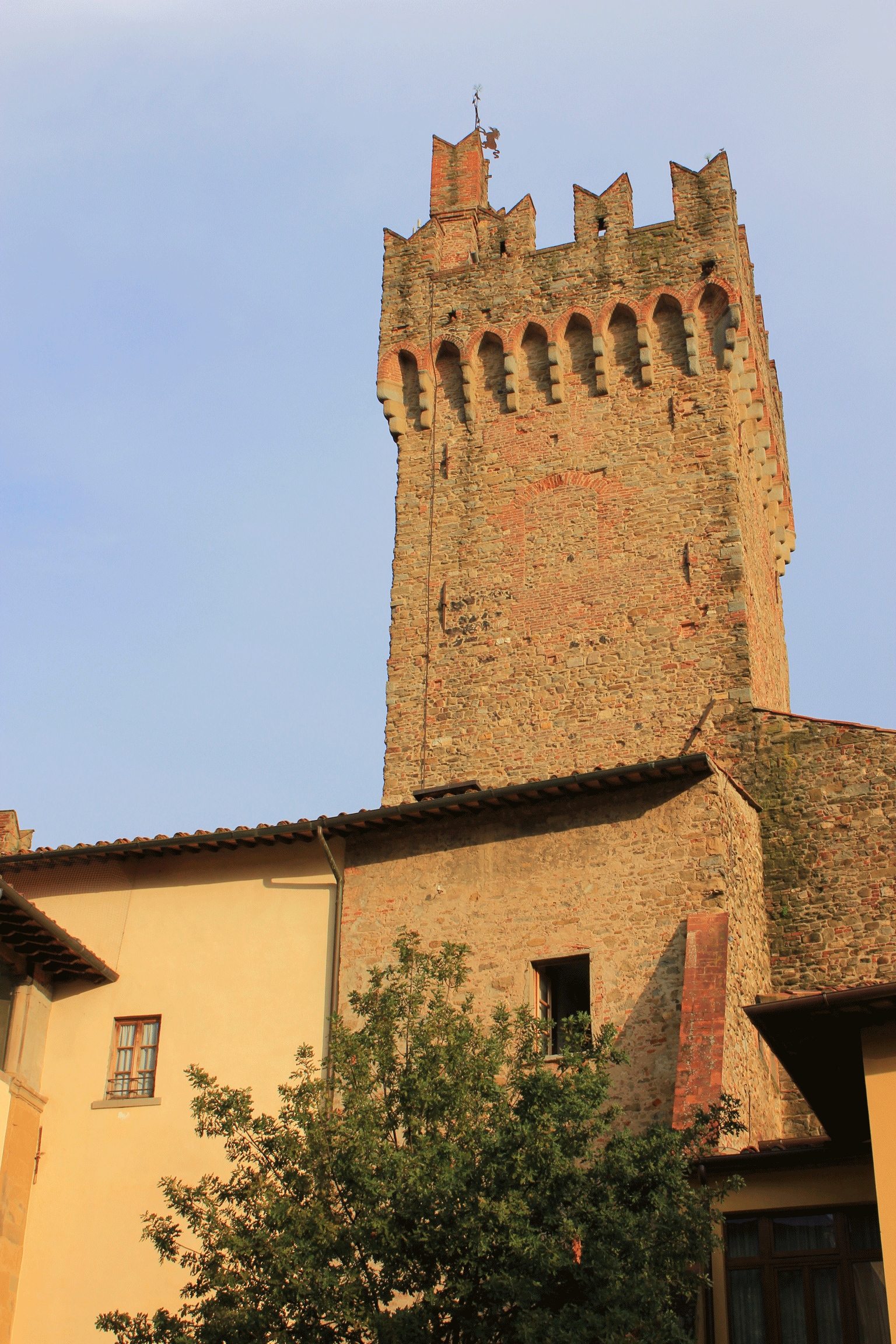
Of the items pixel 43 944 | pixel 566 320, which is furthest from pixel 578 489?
pixel 43 944

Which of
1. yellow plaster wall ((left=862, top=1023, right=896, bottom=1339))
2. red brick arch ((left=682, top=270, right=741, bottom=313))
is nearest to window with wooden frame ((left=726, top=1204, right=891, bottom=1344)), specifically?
yellow plaster wall ((left=862, top=1023, right=896, bottom=1339))

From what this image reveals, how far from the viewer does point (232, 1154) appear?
11156mm

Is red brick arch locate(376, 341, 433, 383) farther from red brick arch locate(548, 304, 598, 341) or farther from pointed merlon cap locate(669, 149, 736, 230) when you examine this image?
pointed merlon cap locate(669, 149, 736, 230)

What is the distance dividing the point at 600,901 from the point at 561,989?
1.04m

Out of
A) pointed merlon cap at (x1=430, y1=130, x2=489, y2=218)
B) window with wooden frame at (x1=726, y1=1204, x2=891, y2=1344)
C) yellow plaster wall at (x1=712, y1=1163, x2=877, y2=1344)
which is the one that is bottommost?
window with wooden frame at (x1=726, y1=1204, x2=891, y2=1344)

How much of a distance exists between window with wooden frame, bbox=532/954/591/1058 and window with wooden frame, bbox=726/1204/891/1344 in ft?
13.3

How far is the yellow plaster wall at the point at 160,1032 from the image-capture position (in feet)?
51.5

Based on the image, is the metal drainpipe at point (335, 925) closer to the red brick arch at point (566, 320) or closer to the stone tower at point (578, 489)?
the stone tower at point (578, 489)

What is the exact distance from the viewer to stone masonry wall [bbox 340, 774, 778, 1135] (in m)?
14.7

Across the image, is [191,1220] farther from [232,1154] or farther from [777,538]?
[777,538]

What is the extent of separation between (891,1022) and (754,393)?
46.0 ft

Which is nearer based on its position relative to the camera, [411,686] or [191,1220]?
[191,1220]

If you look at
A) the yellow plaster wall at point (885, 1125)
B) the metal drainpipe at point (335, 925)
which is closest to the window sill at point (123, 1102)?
the metal drainpipe at point (335, 925)

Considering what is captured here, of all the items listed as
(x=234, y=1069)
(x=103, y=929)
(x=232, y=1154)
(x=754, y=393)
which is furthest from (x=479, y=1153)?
(x=754, y=393)
